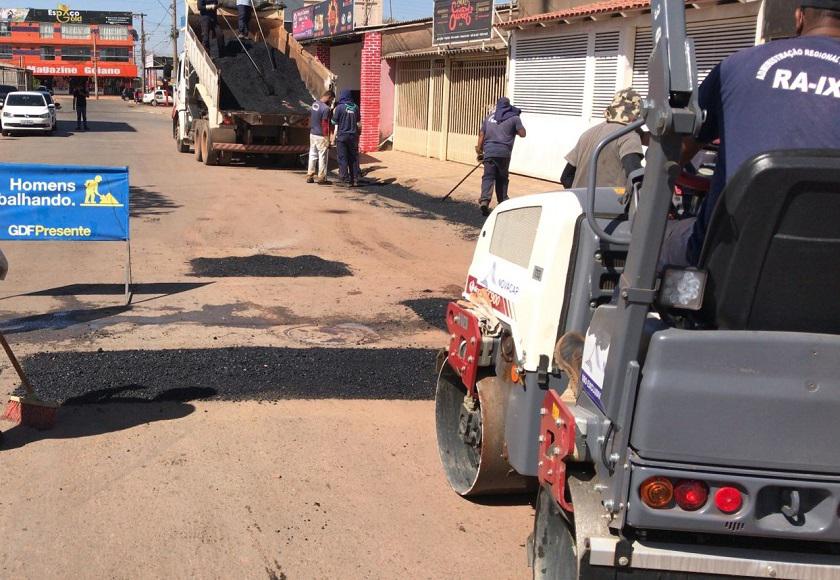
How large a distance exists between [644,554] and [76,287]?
772cm

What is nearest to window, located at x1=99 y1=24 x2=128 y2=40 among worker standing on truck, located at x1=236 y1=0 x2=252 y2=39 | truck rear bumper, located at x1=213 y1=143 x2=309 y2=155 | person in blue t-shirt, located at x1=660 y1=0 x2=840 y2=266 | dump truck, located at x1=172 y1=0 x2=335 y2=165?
dump truck, located at x1=172 y1=0 x2=335 y2=165

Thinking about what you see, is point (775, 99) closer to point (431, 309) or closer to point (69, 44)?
point (431, 309)

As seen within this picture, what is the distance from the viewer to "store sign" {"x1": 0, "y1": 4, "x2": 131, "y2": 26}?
107 meters

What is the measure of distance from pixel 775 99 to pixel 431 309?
6025 millimetres

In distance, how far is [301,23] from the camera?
35344mm

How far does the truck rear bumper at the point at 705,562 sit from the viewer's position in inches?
99.3

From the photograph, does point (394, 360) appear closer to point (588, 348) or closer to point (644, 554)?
point (588, 348)

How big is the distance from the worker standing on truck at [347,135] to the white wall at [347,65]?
46.3 ft

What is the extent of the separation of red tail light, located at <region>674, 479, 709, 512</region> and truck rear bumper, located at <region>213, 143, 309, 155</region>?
19786mm

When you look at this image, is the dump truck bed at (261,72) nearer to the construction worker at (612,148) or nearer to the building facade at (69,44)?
the construction worker at (612,148)

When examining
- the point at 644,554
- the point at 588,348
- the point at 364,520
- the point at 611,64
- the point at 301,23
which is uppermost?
the point at 301,23

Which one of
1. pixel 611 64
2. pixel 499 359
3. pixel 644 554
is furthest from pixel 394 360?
pixel 611 64

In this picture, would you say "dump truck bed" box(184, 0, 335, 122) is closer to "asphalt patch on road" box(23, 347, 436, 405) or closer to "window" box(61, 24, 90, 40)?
"asphalt patch on road" box(23, 347, 436, 405)

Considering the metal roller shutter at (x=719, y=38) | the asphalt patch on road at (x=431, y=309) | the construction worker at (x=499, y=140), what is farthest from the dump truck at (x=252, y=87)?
the asphalt patch on road at (x=431, y=309)
